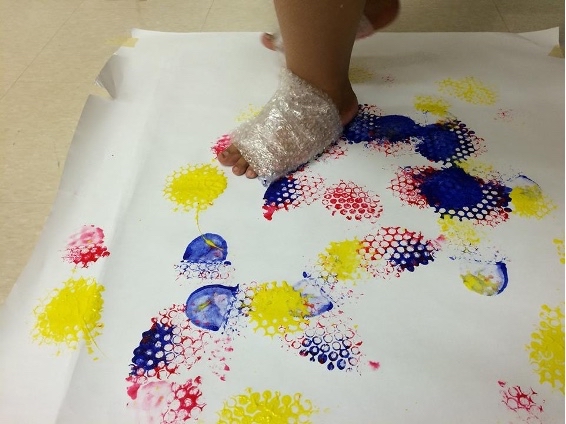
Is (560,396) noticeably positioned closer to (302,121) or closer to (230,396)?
(230,396)

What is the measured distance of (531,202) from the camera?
65 cm

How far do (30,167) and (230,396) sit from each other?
48cm

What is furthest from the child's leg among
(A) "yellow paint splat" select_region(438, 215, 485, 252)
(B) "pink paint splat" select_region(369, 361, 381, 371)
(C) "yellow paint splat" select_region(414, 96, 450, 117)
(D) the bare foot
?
(B) "pink paint splat" select_region(369, 361, 381, 371)

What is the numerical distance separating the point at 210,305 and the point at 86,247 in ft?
0.63

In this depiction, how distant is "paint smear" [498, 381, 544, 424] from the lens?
0.48 meters

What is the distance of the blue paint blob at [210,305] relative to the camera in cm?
57

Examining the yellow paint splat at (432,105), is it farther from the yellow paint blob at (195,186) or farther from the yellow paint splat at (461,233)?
the yellow paint blob at (195,186)

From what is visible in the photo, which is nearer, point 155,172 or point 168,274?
point 168,274

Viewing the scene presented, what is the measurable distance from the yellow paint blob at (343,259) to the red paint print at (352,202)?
0.04 m

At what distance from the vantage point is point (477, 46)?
90 centimetres

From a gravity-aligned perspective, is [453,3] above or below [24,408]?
above

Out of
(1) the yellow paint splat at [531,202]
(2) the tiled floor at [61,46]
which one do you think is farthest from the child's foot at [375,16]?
(1) the yellow paint splat at [531,202]

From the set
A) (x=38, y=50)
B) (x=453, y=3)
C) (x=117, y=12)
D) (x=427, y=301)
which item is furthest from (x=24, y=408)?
(x=453, y=3)

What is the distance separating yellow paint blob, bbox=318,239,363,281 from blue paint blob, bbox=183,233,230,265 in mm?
124
